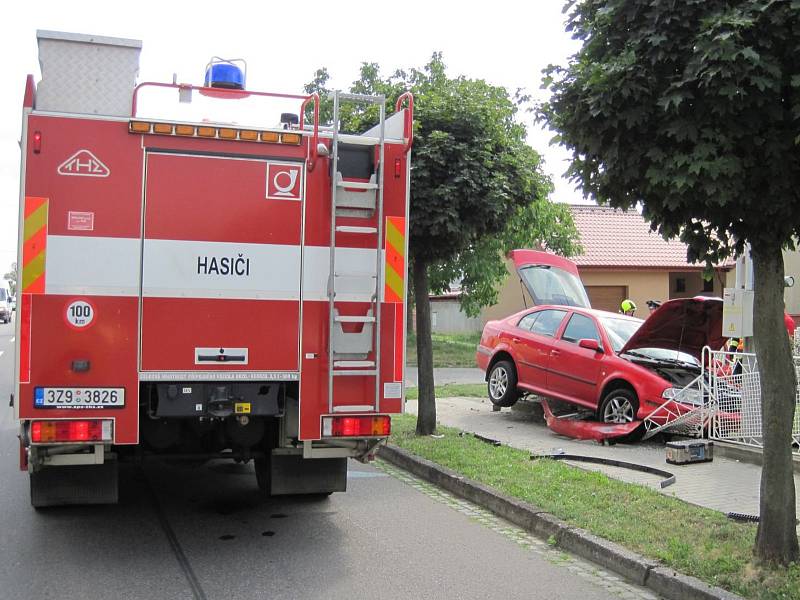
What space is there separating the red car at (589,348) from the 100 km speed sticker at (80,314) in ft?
21.4

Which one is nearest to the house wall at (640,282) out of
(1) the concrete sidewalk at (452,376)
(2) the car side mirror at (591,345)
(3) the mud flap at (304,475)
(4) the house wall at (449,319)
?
(4) the house wall at (449,319)

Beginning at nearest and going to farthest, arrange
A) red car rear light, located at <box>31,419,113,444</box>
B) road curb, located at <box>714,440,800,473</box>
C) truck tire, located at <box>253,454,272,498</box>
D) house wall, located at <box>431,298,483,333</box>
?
red car rear light, located at <box>31,419,113,444</box> → truck tire, located at <box>253,454,272,498</box> → road curb, located at <box>714,440,800,473</box> → house wall, located at <box>431,298,483,333</box>

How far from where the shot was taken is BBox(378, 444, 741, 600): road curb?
16.3 feet

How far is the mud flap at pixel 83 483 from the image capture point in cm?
608

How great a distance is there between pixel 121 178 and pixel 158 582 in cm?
263

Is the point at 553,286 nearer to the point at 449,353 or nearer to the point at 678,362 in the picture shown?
the point at 678,362

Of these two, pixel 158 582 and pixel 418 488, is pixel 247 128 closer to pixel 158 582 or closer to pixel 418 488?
pixel 158 582

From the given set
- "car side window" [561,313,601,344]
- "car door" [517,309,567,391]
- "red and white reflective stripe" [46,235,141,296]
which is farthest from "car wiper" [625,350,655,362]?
"red and white reflective stripe" [46,235,141,296]

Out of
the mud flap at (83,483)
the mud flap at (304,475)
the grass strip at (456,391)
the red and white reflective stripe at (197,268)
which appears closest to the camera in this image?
the red and white reflective stripe at (197,268)

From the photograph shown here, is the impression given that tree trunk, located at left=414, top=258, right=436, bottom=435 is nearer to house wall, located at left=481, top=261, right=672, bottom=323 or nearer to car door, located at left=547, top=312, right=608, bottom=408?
car door, located at left=547, top=312, right=608, bottom=408

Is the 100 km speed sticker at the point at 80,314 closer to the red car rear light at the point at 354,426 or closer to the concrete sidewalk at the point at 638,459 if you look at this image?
the red car rear light at the point at 354,426

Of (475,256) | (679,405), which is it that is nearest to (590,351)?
(679,405)

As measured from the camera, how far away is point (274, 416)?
233 inches

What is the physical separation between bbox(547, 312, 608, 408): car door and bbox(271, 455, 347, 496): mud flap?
496cm
